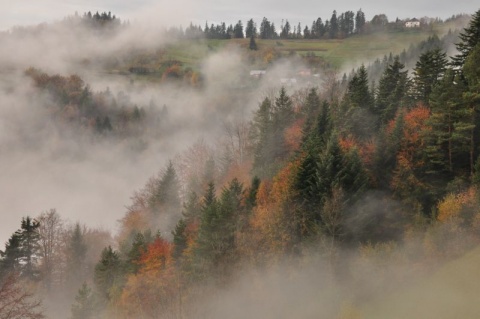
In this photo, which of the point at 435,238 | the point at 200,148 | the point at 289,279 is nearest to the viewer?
the point at 435,238

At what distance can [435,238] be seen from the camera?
32.6 m

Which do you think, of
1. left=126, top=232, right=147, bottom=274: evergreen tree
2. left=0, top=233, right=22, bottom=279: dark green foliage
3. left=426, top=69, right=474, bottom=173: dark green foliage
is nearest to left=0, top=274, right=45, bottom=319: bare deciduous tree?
left=126, top=232, right=147, bottom=274: evergreen tree

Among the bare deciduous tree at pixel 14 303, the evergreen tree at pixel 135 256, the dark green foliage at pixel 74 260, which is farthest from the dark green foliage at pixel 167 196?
the bare deciduous tree at pixel 14 303

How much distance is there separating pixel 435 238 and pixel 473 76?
57.4 ft

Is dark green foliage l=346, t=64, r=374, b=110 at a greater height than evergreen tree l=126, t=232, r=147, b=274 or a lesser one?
greater

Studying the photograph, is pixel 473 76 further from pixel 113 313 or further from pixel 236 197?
pixel 113 313

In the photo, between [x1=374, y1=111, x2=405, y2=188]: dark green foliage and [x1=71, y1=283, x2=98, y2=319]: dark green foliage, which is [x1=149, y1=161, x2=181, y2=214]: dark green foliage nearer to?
[x1=71, y1=283, x2=98, y2=319]: dark green foliage

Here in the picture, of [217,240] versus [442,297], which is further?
[217,240]

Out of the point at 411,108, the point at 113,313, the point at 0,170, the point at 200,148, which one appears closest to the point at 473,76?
the point at 411,108

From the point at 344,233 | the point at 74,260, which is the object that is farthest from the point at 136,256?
the point at 74,260

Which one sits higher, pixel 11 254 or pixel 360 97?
pixel 360 97

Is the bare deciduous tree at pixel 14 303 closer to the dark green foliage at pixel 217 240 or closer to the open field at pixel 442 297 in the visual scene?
the dark green foliage at pixel 217 240

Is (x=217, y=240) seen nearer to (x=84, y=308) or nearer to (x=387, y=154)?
(x=84, y=308)

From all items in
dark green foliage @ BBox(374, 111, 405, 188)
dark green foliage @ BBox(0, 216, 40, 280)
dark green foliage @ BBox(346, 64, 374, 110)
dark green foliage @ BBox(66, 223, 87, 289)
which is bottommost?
dark green foliage @ BBox(66, 223, 87, 289)
